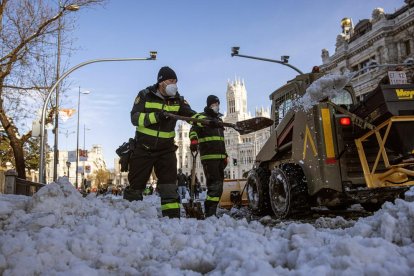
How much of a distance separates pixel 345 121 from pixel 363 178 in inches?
32.9

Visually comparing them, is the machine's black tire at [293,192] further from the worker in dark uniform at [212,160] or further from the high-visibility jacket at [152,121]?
the high-visibility jacket at [152,121]

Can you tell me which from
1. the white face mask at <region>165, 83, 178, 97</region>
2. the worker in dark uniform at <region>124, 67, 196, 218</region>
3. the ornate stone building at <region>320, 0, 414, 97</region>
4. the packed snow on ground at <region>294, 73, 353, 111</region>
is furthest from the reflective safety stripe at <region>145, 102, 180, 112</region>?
the ornate stone building at <region>320, 0, 414, 97</region>

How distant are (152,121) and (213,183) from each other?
2181 millimetres

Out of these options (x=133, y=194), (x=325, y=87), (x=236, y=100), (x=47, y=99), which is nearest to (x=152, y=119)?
(x=133, y=194)

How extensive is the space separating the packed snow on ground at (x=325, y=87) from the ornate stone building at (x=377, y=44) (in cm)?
3123

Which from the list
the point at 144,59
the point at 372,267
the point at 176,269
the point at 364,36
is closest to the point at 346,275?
the point at 372,267

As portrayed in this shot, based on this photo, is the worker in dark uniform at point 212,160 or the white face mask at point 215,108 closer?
the worker in dark uniform at point 212,160

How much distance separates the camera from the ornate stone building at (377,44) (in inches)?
1465

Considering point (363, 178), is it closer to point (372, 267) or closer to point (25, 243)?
point (372, 267)

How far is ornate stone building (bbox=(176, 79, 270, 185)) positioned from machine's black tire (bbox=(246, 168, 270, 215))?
438 feet

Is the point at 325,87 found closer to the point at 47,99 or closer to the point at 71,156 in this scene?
the point at 47,99

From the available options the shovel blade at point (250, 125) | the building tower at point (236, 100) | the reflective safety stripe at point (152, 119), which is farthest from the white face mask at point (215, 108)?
the building tower at point (236, 100)

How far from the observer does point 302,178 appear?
6215 mm

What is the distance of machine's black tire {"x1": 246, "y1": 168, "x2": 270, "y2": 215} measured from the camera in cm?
769
